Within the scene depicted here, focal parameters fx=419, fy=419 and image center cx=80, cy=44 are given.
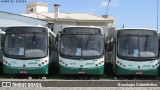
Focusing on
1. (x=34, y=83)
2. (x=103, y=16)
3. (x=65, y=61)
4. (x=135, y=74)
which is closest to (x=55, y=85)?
(x=34, y=83)

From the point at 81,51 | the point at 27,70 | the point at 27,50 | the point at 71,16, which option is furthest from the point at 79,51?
the point at 71,16

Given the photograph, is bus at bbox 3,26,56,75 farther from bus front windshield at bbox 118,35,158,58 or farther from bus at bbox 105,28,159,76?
bus front windshield at bbox 118,35,158,58

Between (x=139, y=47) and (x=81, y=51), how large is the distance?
320 cm

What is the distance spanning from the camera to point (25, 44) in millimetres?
22875

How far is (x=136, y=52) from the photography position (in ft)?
75.2

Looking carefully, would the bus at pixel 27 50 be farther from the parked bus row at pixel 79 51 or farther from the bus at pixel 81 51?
the bus at pixel 81 51

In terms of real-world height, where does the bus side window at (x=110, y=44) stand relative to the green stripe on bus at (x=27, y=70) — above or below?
above

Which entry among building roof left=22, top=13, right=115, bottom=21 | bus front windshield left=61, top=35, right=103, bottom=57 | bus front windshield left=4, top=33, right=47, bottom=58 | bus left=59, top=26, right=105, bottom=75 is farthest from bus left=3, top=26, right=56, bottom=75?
building roof left=22, top=13, right=115, bottom=21

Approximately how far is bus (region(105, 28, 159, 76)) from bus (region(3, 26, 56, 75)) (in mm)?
3913

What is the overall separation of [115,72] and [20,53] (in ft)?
17.6

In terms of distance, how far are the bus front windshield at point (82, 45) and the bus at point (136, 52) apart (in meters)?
1.11

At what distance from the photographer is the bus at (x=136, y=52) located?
74.8 ft

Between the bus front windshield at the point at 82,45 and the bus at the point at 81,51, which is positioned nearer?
the bus at the point at 81,51

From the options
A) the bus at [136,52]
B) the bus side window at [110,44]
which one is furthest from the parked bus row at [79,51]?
the bus side window at [110,44]
